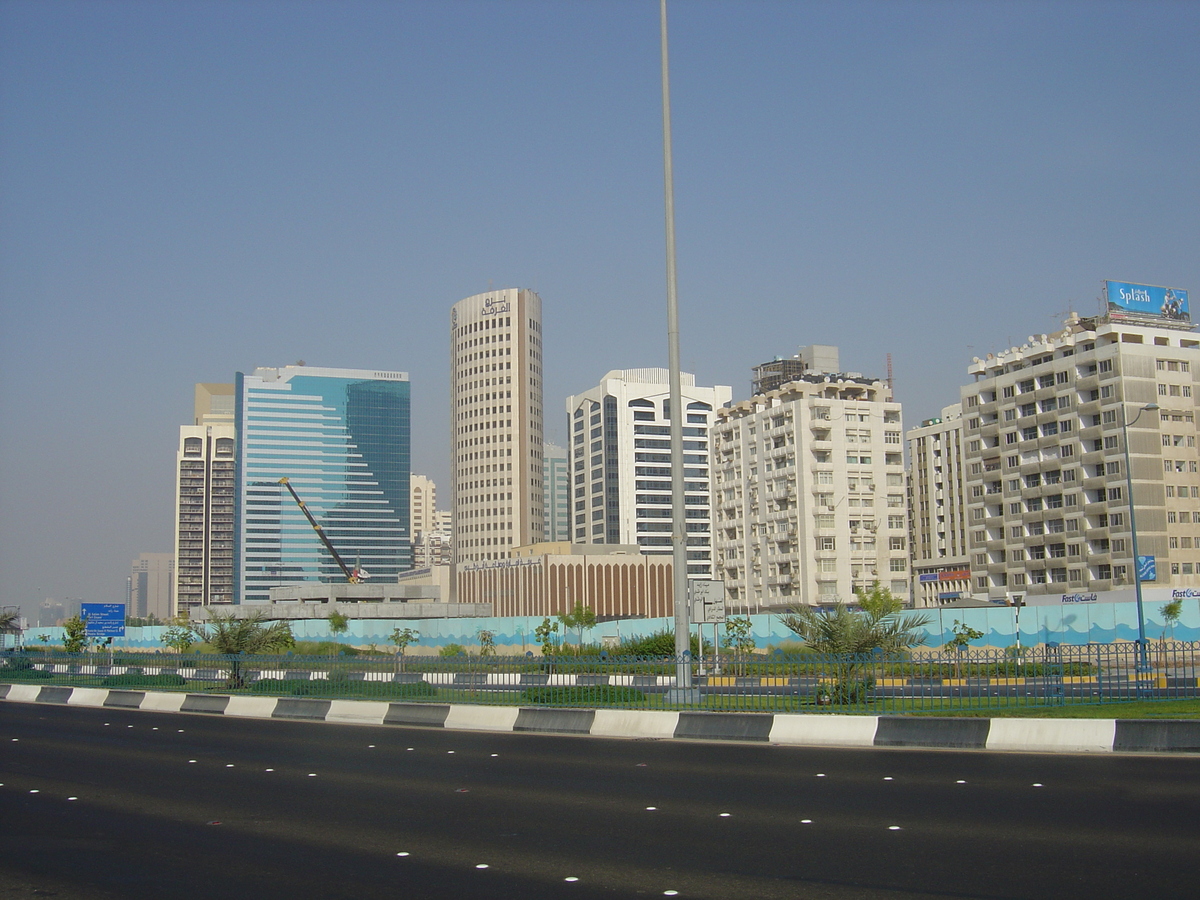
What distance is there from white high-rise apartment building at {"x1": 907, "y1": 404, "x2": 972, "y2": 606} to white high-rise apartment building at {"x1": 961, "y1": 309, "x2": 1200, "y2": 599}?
62346mm

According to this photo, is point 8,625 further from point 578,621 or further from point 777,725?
point 777,725

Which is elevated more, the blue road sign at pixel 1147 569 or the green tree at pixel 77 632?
the blue road sign at pixel 1147 569

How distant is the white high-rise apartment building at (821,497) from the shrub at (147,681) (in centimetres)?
8242

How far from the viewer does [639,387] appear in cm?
18400

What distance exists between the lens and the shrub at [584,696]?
2481 centimetres

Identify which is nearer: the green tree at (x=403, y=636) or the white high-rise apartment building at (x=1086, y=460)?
the green tree at (x=403, y=636)

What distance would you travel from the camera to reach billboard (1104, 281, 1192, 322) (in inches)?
3740

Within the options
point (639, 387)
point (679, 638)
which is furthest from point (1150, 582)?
point (639, 387)

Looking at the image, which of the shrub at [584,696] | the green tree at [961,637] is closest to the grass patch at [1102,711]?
the shrub at [584,696]

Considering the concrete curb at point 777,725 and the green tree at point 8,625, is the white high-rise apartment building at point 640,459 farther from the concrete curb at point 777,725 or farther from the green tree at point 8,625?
the concrete curb at point 777,725

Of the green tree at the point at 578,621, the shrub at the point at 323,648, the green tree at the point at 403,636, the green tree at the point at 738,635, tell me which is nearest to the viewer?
the green tree at the point at 738,635

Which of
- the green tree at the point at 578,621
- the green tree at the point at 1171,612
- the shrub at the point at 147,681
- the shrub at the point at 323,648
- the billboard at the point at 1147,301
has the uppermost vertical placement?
the billboard at the point at 1147,301

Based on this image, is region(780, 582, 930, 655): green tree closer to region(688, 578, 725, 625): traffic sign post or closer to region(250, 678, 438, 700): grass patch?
region(688, 578, 725, 625): traffic sign post

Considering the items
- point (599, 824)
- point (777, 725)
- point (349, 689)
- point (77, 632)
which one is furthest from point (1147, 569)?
point (599, 824)
